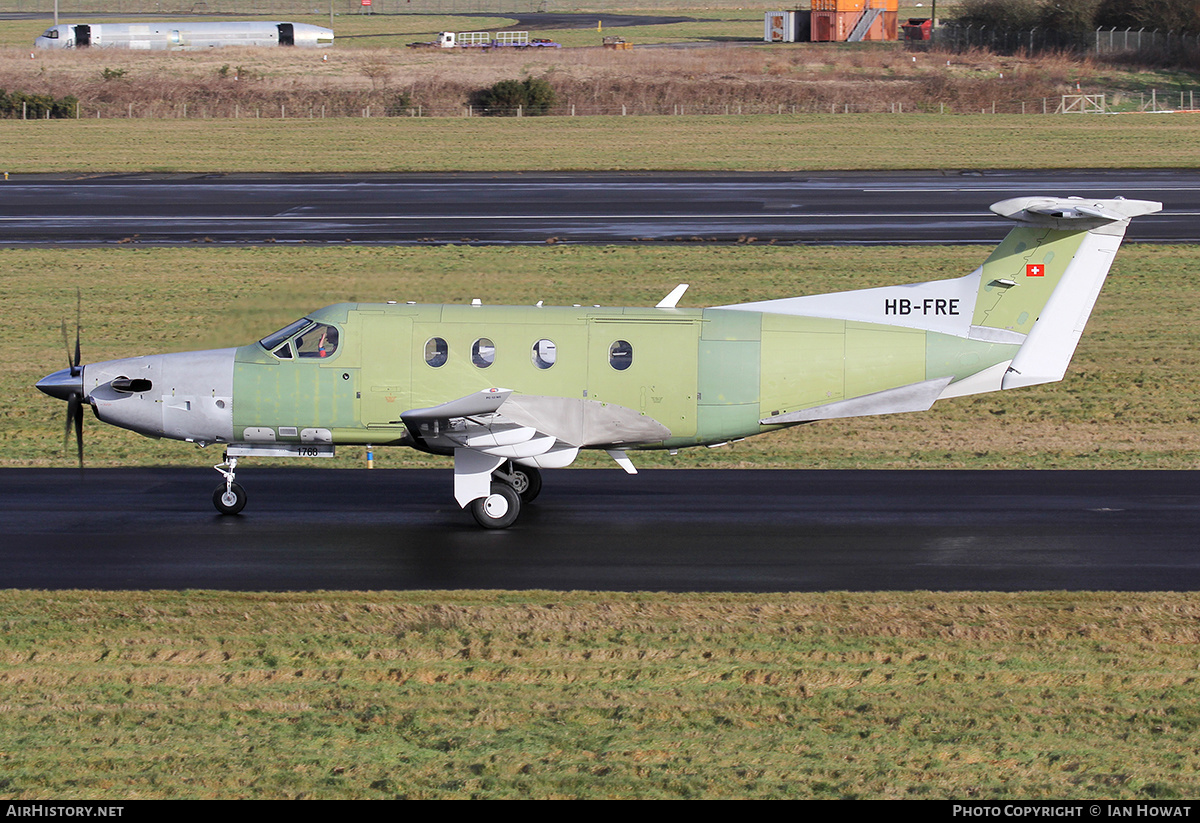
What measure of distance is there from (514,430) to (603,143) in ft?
160

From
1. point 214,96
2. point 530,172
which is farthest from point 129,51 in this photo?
point 530,172

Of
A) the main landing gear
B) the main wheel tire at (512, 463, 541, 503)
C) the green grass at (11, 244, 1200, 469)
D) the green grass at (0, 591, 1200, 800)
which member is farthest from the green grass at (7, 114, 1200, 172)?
the green grass at (0, 591, 1200, 800)

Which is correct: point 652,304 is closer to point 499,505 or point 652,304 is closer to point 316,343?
point 499,505

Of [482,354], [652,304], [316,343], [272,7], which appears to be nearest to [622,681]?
[482,354]

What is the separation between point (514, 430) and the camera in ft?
58.5

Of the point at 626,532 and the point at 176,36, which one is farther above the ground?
the point at 176,36

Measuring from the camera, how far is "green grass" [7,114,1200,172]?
58531 mm

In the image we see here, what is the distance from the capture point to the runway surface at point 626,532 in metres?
15.9

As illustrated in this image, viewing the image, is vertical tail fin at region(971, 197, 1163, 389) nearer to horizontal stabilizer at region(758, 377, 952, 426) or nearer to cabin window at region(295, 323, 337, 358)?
horizontal stabilizer at region(758, 377, 952, 426)

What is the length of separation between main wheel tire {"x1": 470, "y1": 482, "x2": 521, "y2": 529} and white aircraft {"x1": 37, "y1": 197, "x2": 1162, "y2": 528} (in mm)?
28

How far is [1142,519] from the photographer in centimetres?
1847

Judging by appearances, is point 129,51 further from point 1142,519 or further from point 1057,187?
point 1142,519

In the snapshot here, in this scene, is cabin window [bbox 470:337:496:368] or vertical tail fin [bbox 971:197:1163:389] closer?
cabin window [bbox 470:337:496:368]

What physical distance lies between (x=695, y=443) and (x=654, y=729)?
25.7ft
